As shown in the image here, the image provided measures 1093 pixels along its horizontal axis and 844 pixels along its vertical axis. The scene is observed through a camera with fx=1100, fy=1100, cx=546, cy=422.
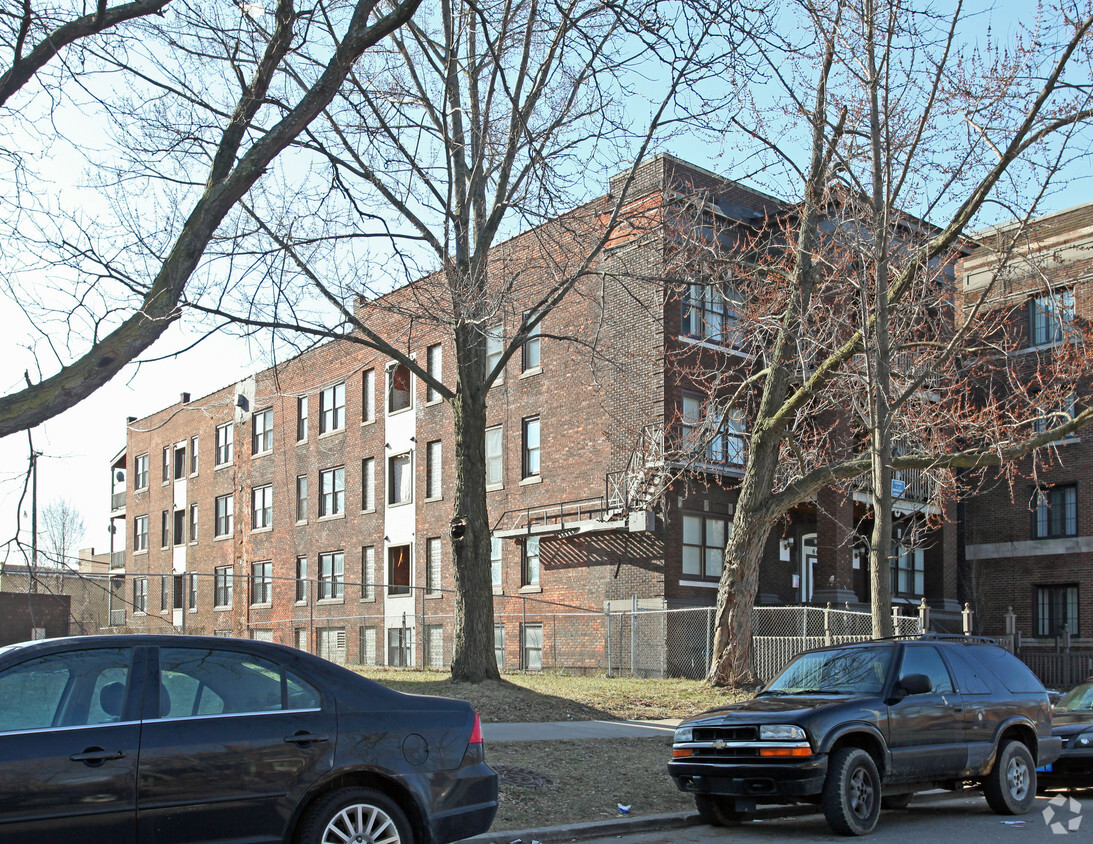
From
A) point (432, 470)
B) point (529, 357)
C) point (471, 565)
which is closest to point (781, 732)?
point (471, 565)

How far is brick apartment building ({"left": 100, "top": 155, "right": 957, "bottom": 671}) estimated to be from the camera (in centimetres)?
2605

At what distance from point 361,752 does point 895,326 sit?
12.4m

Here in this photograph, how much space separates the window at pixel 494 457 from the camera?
3083cm

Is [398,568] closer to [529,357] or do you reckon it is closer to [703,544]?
[529,357]

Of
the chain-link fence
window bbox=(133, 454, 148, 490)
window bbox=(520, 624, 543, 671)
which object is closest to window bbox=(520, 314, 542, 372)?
the chain-link fence

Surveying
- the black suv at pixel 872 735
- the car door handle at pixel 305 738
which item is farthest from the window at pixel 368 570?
the car door handle at pixel 305 738

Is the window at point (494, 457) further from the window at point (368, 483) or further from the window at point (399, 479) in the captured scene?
the window at point (368, 483)

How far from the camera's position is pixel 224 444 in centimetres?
4456

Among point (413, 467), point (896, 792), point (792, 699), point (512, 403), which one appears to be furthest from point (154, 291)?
point (413, 467)

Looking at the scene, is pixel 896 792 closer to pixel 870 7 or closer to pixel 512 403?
pixel 870 7

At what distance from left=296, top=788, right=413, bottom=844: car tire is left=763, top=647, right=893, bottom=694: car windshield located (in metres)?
4.65

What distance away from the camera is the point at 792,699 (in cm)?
956

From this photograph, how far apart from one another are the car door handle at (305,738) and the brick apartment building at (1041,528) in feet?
89.3

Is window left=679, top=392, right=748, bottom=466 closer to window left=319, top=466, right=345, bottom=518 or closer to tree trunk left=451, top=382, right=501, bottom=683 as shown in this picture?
tree trunk left=451, top=382, right=501, bottom=683
